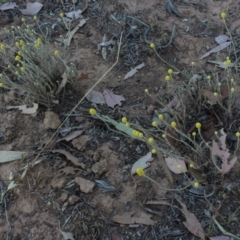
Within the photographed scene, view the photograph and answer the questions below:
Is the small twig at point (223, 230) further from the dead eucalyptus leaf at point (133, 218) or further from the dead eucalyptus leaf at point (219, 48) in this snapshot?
the dead eucalyptus leaf at point (219, 48)

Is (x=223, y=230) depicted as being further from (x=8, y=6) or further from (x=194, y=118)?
(x=8, y=6)

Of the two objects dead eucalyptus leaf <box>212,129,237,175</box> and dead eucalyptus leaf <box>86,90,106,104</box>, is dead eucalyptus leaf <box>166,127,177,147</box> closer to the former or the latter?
dead eucalyptus leaf <box>212,129,237,175</box>

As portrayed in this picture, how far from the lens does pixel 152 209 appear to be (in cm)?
189

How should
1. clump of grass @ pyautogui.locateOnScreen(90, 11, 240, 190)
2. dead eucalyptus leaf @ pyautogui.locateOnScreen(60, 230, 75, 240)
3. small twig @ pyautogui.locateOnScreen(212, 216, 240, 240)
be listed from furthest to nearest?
1. clump of grass @ pyautogui.locateOnScreen(90, 11, 240, 190)
2. dead eucalyptus leaf @ pyautogui.locateOnScreen(60, 230, 75, 240)
3. small twig @ pyautogui.locateOnScreen(212, 216, 240, 240)

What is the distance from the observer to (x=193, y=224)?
70.8 inches

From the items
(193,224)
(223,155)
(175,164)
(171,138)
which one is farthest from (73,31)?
(193,224)

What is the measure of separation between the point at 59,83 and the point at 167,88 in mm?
609

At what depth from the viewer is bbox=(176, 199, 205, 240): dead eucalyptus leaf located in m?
1.78

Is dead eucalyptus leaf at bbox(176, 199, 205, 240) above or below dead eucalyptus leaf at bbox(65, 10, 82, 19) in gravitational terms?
below

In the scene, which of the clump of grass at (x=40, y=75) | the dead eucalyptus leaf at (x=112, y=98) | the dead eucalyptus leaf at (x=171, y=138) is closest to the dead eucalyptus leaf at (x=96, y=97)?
the dead eucalyptus leaf at (x=112, y=98)

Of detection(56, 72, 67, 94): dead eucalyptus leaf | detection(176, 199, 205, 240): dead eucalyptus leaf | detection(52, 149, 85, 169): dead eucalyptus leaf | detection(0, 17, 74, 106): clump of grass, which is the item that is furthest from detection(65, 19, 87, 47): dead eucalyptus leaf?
detection(176, 199, 205, 240): dead eucalyptus leaf

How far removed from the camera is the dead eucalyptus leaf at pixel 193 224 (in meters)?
1.78

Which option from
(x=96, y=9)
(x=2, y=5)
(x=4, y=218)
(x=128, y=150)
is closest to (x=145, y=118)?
(x=128, y=150)

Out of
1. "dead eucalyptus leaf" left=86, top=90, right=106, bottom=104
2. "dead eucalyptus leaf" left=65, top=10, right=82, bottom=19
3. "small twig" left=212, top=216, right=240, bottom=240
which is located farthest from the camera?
"dead eucalyptus leaf" left=65, top=10, right=82, bottom=19
